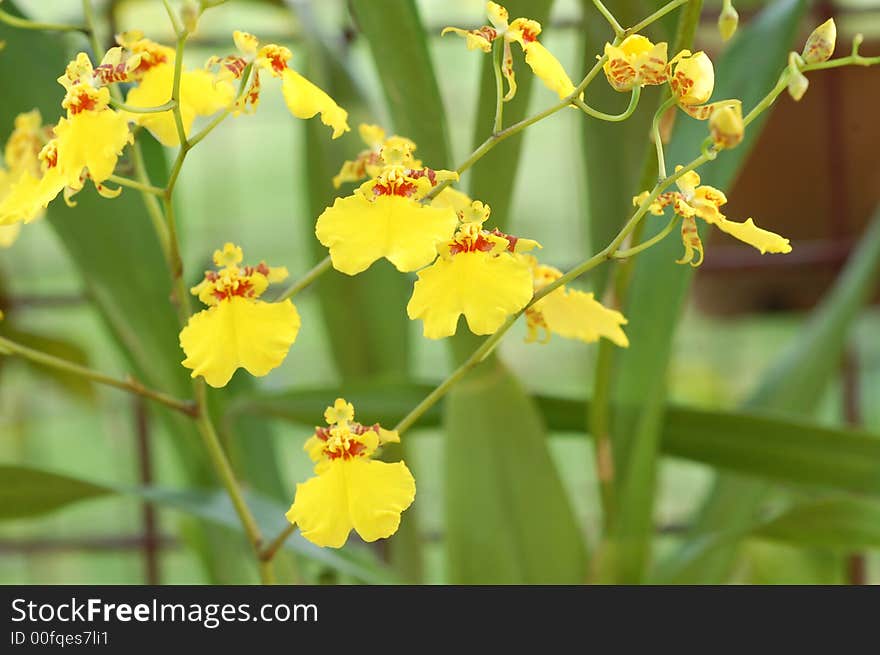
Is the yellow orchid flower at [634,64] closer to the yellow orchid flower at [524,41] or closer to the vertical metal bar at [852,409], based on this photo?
the yellow orchid flower at [524,41]

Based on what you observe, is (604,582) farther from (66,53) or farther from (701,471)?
(701,471)

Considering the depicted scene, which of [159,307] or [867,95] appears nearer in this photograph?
[159,307]

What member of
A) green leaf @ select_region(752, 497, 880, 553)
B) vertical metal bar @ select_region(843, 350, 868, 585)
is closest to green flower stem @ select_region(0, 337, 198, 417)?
green leaf @ select_region(752, 497, 880, 553)

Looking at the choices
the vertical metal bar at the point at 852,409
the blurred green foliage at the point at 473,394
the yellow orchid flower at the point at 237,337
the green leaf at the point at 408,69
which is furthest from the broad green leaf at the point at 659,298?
the vertical metal bar at the point at 852,409

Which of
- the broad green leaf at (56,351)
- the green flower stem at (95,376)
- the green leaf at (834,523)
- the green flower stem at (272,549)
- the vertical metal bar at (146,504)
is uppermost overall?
the broad green leaf at (56,351)

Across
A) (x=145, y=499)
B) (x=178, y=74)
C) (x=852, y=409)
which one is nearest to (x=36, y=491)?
(x=145, y=499)

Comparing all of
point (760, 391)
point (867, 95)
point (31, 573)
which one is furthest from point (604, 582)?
point (31, 573)
